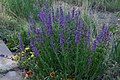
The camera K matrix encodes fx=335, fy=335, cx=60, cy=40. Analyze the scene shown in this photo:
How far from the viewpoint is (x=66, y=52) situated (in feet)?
11.7

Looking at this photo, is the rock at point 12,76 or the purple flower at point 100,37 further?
the rock at point 12,76

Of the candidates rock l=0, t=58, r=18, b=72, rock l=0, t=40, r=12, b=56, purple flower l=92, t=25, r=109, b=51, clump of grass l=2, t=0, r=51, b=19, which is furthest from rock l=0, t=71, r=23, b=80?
clump of grass l=2, t=0, r=51, b=19

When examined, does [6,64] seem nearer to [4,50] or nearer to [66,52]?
[4,50]

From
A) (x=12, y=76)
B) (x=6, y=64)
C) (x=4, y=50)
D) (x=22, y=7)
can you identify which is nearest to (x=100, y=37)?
(x=12, y=76)

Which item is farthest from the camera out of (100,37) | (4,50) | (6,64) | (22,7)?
(22,7)

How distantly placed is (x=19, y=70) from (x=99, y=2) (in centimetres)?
303

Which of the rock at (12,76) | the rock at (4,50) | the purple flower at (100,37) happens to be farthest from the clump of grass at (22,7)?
the purple flower at (100,37)

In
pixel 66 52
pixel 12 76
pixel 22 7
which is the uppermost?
pixel 22 7

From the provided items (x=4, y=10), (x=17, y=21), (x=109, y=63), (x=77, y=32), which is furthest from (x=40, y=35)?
(x=4, y=10)

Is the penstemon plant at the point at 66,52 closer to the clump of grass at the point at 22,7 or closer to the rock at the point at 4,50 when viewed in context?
the rock at the point at 4,50

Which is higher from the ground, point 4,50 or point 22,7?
point 22,7

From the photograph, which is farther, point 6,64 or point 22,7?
point 22,7

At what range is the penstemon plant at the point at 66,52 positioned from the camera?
3.51 meters

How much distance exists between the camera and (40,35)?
3.75 metres
